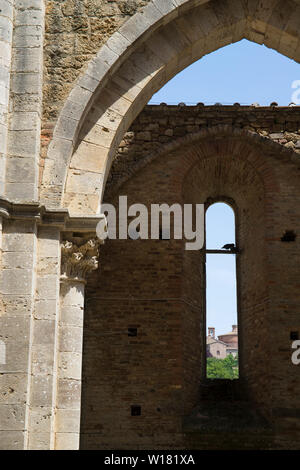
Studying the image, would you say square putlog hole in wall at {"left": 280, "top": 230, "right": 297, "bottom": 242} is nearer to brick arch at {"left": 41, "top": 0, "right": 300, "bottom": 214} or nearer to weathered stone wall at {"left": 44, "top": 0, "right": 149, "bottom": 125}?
brick arch at {"left": 41, "top": 0, "right": 300, "bottom": 214}

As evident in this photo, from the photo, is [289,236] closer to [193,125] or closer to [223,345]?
[193,125]

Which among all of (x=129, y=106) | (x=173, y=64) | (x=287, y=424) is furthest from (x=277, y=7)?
(x=287, y=424)

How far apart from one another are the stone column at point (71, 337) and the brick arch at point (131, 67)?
16.1 inches

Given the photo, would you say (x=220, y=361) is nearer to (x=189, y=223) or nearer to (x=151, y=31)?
(x=189, y=223)

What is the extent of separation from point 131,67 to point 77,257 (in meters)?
2.16

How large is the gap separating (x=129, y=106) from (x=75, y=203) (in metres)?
1.25

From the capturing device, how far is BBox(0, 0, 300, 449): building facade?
6.62 m

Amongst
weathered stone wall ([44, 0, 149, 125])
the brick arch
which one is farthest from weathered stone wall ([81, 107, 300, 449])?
weathered stone wall ([44, 0, 149, 125])

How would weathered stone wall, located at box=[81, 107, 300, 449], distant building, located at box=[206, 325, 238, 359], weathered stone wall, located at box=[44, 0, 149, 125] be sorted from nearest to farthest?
weathered stone wall, located at box=[44, 0, 149, 125]
weathered stone wall, located at box=[81, 107, 300, 449]
distant building, located at box=[206, 325, 238, 359]

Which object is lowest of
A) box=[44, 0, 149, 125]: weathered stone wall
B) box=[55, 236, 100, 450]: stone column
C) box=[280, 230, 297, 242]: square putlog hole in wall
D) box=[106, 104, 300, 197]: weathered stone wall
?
box=[55, 236, 100, 450]: stone column

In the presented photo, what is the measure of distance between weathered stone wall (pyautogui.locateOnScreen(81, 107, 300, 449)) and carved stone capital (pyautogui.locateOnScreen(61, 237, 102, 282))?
4682 mm

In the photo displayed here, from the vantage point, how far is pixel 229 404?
38.5ft

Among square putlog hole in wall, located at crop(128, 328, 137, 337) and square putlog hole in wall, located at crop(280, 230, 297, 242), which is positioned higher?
square putlog hole in wall, located at crop(280, 230, 297, 242)

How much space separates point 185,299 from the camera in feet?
39.3
